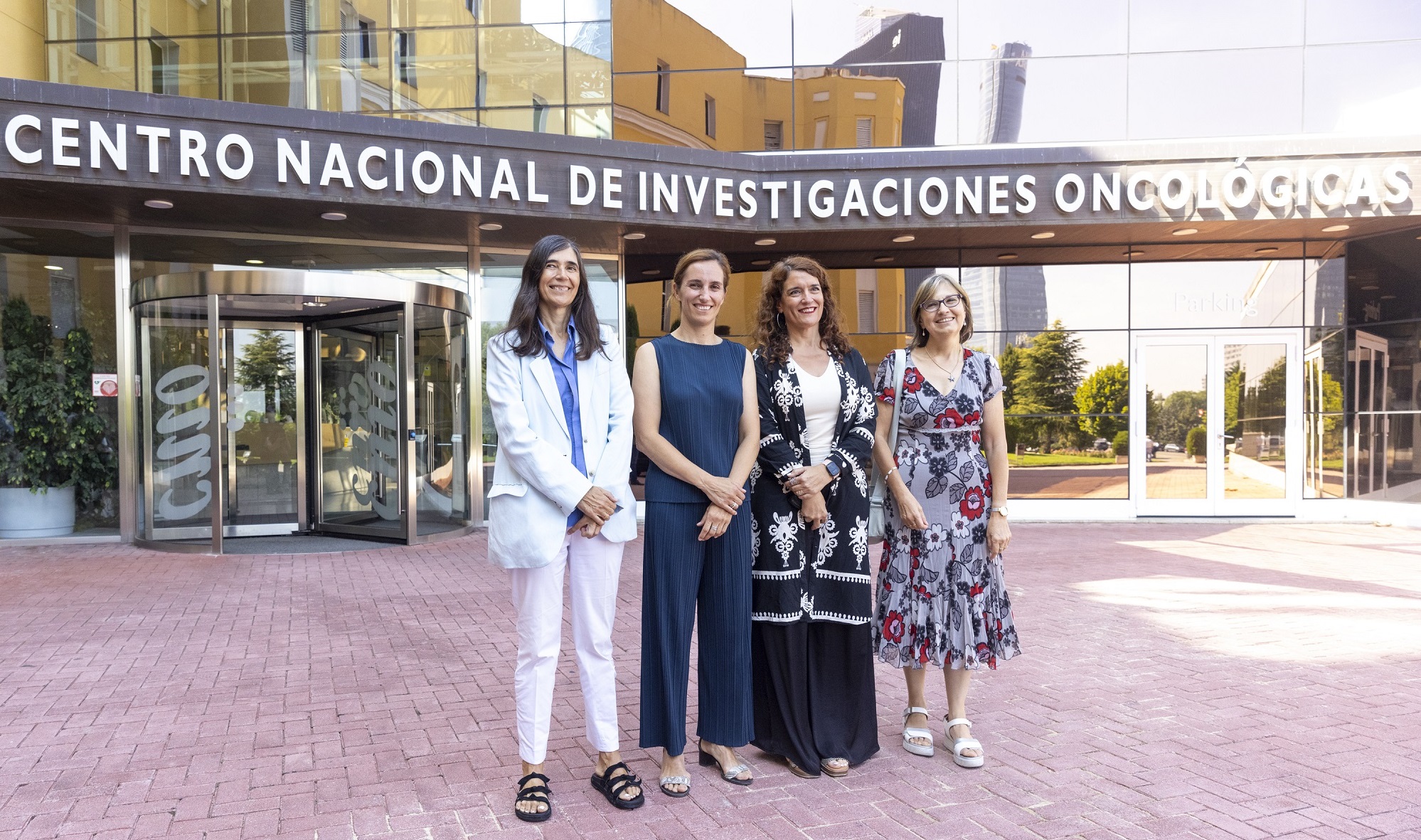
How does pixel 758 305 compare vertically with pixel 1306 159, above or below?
below

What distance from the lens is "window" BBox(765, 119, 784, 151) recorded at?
1150 centimetres

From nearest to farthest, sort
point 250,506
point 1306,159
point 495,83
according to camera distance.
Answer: point 1306,159 → point 250,506 → point 495,83

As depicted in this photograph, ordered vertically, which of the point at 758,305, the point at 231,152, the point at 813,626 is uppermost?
the point at 231,152

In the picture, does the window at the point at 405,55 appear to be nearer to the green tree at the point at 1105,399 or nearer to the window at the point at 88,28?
the window at the point at 88,28

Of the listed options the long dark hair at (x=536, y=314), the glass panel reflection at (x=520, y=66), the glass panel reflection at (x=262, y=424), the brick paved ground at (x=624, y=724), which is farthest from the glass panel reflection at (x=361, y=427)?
the long dark hair at (x=536, y=314)

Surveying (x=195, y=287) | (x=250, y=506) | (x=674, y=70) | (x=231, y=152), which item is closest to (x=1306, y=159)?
(x=674, y=70)

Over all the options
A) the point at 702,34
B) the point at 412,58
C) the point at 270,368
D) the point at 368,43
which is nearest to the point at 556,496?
the point at 270,368

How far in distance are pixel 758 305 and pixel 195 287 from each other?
7602 mm

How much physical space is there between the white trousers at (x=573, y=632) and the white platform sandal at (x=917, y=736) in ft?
3.94

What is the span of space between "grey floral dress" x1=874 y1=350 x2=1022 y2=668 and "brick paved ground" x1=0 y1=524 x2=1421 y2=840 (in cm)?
45

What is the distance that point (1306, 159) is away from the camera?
962 cm

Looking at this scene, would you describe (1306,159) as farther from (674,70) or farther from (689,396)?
(689,396)

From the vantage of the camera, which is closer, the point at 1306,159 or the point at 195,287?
the point at 195,287

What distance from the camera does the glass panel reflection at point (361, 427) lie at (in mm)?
9930
